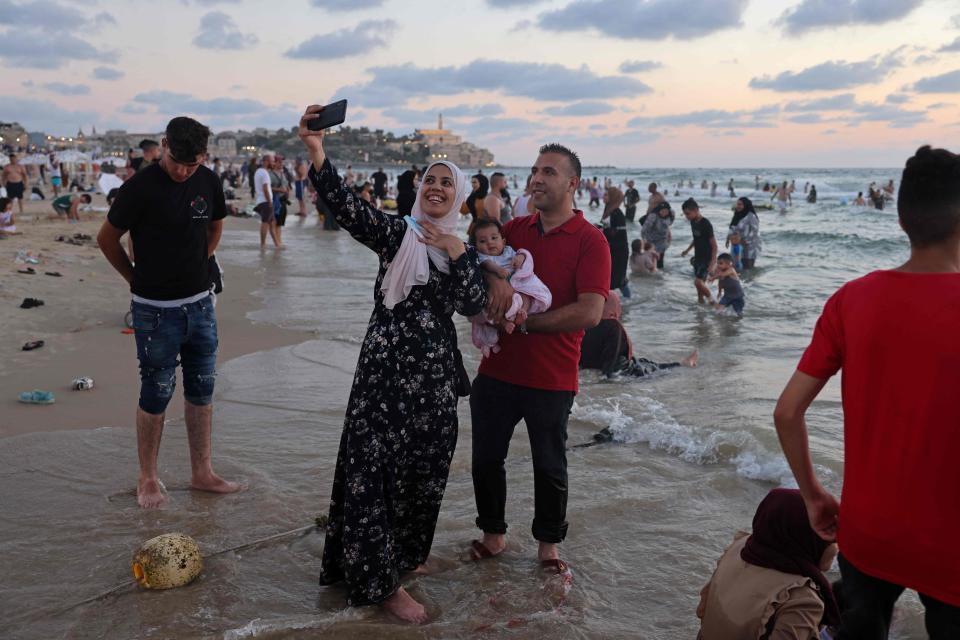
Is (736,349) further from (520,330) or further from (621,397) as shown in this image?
(520,330)

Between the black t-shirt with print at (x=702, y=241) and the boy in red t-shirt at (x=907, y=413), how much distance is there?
1193cm

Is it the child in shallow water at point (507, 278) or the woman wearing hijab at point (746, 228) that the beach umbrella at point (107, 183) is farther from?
the child in shallow water at point (507, 278)

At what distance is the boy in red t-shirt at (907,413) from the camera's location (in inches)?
80.4

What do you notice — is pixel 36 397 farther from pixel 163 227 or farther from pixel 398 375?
pixel 398 375

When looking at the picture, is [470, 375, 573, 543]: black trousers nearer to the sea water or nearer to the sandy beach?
the sea water

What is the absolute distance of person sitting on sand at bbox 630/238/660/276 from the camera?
56.1 feet

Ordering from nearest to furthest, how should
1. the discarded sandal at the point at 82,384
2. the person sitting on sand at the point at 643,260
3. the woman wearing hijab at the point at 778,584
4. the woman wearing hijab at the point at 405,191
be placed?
the woman wearing hijab at the point at 778,584 → the discarded sandal at the point at 82,384 → the woman wearing hijab at the point at 405,191 → the person sitting on sand at the point at 643,260

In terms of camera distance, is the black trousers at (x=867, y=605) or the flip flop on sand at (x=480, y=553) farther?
the flip flop on sand at (x=480, y=553)

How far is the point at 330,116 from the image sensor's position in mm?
2992

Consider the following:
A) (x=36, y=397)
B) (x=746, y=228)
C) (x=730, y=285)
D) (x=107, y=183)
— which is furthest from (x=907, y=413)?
(x=107, y=183)

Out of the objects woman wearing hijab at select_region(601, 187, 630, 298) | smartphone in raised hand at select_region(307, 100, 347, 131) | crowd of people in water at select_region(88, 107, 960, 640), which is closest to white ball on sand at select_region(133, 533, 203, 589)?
crowd of people in water at select_region(88, 107, 960, 640)

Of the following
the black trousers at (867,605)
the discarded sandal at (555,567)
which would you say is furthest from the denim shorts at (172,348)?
the black trousers at (867,605)

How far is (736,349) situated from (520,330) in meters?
7.22

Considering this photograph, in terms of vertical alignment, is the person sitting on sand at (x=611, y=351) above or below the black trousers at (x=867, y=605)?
below
